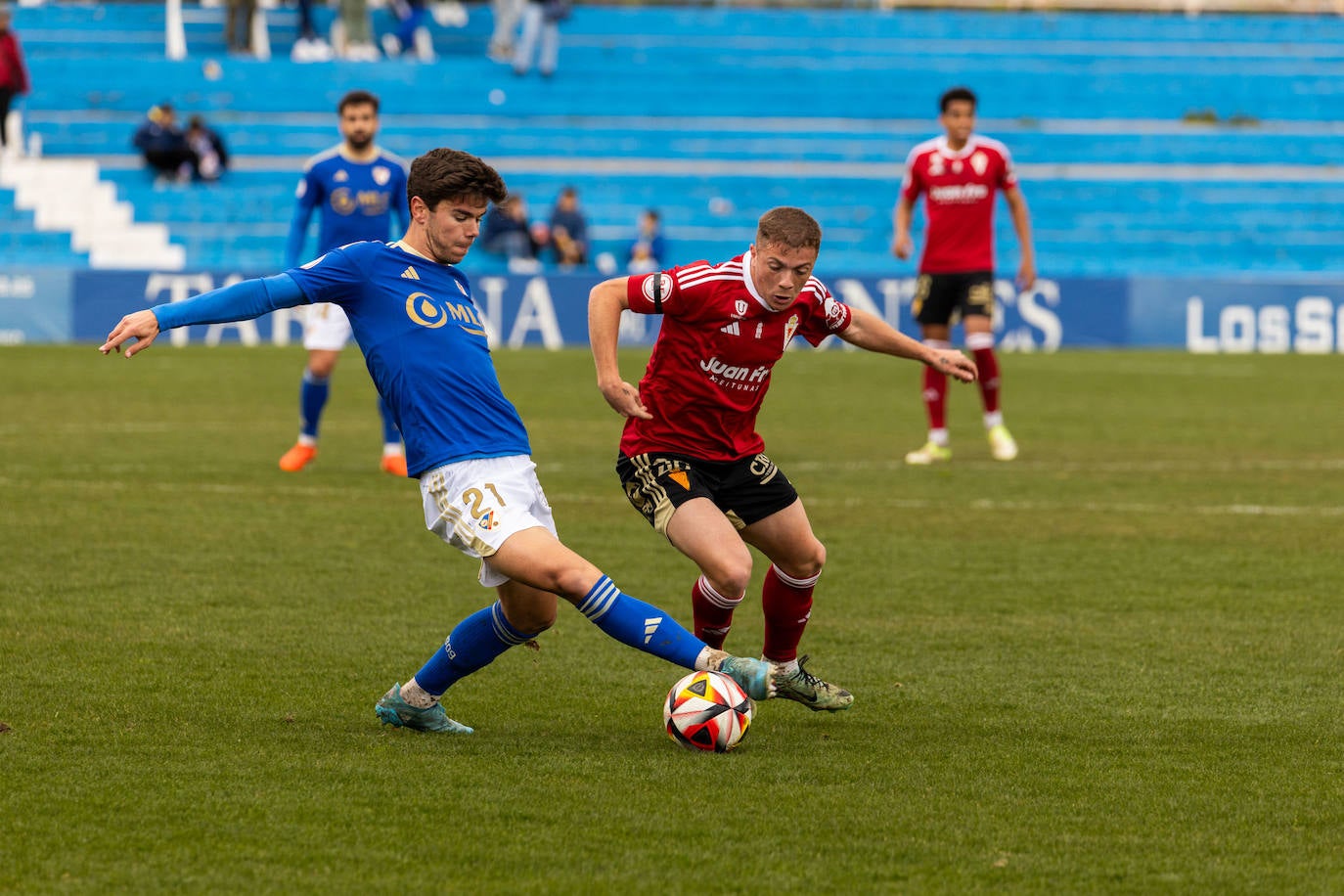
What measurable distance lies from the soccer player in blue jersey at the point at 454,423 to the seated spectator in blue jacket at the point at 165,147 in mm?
22807

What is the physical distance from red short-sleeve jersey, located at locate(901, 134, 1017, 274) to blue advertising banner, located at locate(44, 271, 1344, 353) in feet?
35.7

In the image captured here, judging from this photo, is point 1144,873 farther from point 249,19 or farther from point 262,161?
point 249,19

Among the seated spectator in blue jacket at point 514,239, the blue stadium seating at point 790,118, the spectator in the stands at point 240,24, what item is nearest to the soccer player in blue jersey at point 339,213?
the seated spectator in blue jacket at point 514,239

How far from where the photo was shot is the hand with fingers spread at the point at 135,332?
4.52 metres

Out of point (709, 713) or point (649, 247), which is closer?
point (709, 713)

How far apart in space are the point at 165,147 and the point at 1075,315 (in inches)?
514

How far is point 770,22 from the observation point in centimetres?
3300

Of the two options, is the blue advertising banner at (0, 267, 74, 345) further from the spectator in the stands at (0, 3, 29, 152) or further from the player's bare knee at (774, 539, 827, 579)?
the player's bare knee at (774, 539, 827, 579)

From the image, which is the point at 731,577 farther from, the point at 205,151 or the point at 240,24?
the point at 240,24

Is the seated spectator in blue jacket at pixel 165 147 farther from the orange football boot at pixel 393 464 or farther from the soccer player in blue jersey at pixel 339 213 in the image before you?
the orange football boot at pixel 393 464

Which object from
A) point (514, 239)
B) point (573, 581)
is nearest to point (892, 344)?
point (573, 581)

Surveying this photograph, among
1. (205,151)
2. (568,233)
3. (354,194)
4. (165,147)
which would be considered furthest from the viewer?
(205,151)

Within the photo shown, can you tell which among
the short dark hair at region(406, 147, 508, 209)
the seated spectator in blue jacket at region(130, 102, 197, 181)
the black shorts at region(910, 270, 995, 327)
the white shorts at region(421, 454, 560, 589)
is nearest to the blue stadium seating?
the seated spectator in blue jacket at region(130, 102, 197, 181)

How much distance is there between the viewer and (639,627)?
4.77 meters
